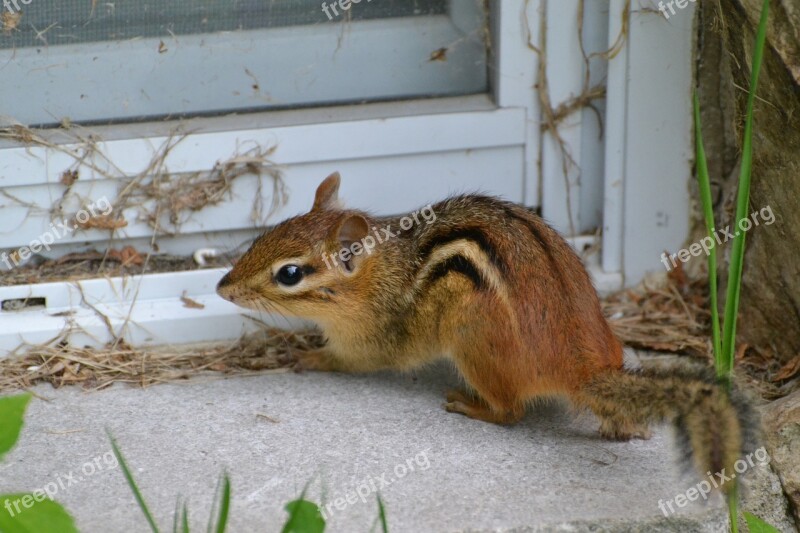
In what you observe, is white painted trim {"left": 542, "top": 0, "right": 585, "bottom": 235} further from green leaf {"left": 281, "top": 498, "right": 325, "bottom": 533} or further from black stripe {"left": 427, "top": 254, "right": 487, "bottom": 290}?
green leaf {"left": 281, "top": 498, "right": 325, "bottom": 533}

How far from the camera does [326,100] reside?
4.07 m

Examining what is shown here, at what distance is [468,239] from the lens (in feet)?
10.9

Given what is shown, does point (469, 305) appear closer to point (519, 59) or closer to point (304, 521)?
point (304, 521)

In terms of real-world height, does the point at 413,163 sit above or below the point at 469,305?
above

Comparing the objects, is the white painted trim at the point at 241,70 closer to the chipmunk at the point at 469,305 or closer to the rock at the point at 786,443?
the chipmunk at the point at 469,305

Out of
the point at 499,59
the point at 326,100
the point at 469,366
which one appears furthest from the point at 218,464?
the point at 499,59

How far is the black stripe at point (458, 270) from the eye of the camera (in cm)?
324

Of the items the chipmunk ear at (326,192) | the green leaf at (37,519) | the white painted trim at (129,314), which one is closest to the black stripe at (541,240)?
the chipmunk ear at (326,192)

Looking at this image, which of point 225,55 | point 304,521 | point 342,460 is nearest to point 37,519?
point 304,521

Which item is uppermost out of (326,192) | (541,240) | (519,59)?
(519,59)

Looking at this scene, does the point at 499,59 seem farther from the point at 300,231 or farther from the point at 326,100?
the point at 300,231

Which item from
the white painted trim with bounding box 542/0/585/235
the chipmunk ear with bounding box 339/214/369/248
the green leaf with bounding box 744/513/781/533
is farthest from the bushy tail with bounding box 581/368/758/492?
the white painted trim with bounding box 542/0/585/235

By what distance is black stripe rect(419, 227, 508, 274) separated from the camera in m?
3.25

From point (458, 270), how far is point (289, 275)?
1.81ft
